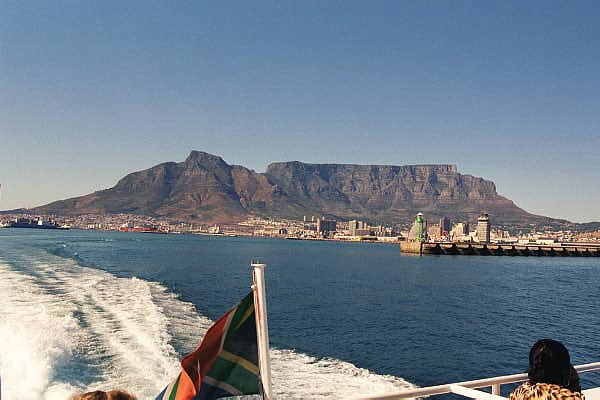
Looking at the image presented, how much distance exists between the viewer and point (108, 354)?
16188 mm

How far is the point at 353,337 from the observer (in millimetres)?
24516

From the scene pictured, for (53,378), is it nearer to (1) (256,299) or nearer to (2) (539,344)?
(1) (256,299)

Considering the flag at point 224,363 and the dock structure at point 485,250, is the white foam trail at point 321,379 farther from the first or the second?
the dock structure at point 485,250

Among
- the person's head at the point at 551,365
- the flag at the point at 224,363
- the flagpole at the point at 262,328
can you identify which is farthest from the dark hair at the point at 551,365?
the flag at the point at 224,363

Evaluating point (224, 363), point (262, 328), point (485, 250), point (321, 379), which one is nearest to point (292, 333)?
point (321, 379)

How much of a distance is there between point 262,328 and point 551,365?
2271 mm

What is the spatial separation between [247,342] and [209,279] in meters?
46.1

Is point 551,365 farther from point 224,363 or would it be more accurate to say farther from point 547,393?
point 224,363

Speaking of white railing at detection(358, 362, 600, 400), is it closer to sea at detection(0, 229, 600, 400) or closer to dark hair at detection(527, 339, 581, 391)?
dark hair at detection(527, 339, 581, 391)

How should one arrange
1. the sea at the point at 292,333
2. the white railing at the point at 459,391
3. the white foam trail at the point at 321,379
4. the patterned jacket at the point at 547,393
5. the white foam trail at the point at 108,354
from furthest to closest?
the sea at the point at 292,333
the white foam trail at the point at 321,379
the white foam trail at the point at 108,354
the white railing at the point at 459,391
the patterned jacket at the point at 547,393

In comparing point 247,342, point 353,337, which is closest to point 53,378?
point 247,342

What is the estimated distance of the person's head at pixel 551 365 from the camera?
3879 millimetres

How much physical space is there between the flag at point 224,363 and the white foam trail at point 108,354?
31.1 feet

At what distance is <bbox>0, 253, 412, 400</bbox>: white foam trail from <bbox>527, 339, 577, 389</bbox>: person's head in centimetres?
1062
